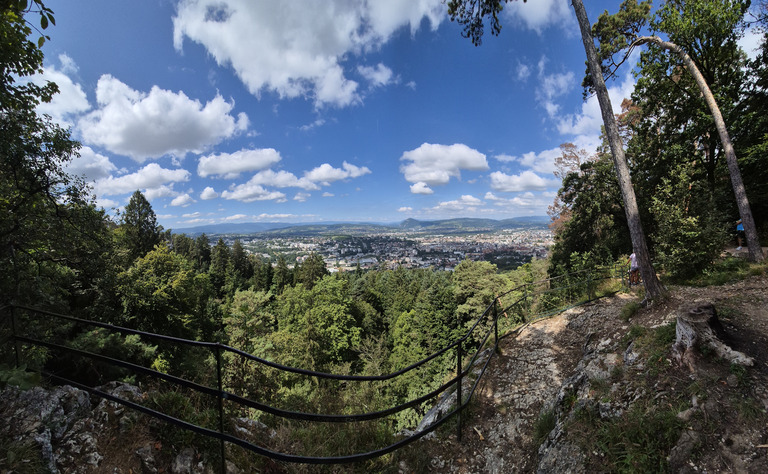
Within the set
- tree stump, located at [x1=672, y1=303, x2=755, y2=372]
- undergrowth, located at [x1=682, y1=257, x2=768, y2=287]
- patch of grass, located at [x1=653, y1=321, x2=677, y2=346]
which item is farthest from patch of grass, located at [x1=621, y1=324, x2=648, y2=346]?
undergrowth, located at [x1=682, y1=257, x2=768, y2=287]

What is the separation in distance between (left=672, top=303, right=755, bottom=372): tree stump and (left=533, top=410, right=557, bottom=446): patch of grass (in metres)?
1.58

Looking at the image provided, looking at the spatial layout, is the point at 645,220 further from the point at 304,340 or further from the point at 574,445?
the point at 304,340

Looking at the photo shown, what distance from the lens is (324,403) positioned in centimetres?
416

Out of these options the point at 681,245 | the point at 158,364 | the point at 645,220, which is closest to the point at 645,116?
the point at 645,220

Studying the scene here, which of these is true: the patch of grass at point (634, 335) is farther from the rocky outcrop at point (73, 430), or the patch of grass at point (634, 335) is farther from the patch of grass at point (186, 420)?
the patch of grass at point (186, 420)

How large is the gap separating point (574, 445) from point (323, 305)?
70.0 ft

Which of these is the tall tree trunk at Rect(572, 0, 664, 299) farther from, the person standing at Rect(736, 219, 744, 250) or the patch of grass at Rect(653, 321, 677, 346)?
the person standing at Rect(736, 219, 744, 250)

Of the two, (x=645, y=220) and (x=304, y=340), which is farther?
(x=304, y=340)

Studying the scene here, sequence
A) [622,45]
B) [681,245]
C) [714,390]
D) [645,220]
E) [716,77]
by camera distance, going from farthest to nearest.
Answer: [645,220] → [716,77] → [622,45] → [681,245] → [714,390]

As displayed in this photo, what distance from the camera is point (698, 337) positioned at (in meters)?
3.29

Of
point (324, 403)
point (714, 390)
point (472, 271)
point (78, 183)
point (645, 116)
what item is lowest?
point (472, 271)

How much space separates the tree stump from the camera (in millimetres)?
3150

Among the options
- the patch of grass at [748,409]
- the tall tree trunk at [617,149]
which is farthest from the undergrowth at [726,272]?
the patch of grass at [748,409]

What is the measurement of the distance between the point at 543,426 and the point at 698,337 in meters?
2.04
